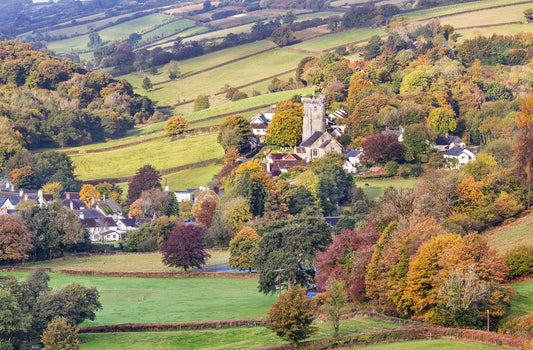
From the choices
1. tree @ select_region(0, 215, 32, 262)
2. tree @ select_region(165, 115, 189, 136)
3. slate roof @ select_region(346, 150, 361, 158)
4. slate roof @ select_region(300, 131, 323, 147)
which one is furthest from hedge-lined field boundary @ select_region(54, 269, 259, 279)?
tree @ select_region(165, 115, 189, 136)

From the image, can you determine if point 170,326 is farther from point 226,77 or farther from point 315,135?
point 226,77

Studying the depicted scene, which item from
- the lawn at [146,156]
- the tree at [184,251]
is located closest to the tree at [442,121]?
the lawn at [146,156]

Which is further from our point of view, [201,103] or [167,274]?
[201,103]

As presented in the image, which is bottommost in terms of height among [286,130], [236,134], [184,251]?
[184,251]

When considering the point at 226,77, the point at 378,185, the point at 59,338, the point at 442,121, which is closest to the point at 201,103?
the point at 226,77

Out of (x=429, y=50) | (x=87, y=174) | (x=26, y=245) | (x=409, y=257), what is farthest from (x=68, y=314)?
(x=429, y=50)

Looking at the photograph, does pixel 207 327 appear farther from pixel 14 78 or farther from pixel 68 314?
pixel 14 78

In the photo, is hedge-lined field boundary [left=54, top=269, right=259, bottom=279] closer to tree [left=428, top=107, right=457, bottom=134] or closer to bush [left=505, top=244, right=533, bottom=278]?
bush [left=505, top=244, right=533, bottom=278]
